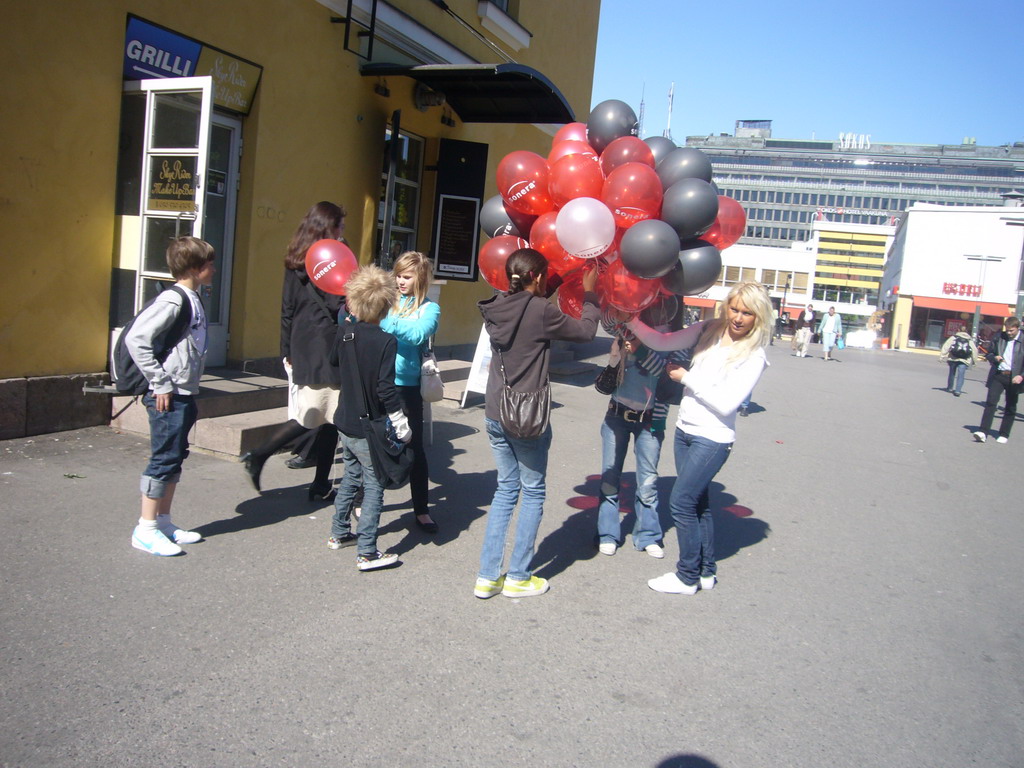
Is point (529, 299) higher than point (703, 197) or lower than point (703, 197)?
lower

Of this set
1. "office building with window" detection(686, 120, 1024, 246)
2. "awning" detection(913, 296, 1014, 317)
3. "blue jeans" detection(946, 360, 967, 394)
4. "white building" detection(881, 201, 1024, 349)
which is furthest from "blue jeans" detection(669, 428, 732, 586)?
"office building with window" detection(686, 120, 1024, 246)

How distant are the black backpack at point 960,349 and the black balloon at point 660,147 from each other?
13.6 m

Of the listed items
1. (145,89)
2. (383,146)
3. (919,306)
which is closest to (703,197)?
(145,89)

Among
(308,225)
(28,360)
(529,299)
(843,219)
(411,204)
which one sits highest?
(843,219)

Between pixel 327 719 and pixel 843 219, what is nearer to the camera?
pixel 327 719

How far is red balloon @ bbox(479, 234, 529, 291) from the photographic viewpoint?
14.7ft

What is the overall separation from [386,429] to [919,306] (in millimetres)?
53708

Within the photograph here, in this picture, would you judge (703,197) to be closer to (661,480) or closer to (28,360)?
(661,480)

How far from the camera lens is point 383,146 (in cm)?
939

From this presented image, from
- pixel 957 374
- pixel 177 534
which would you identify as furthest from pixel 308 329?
pixel 957 374

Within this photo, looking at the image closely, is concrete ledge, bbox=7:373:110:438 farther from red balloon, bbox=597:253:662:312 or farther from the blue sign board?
A: red balloon, bbox=597:253:662:312

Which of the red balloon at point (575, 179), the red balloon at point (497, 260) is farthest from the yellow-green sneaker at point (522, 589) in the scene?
the red balloon at point (575, 179)

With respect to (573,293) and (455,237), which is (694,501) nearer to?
(573,293)

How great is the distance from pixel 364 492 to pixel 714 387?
78.1 inches
